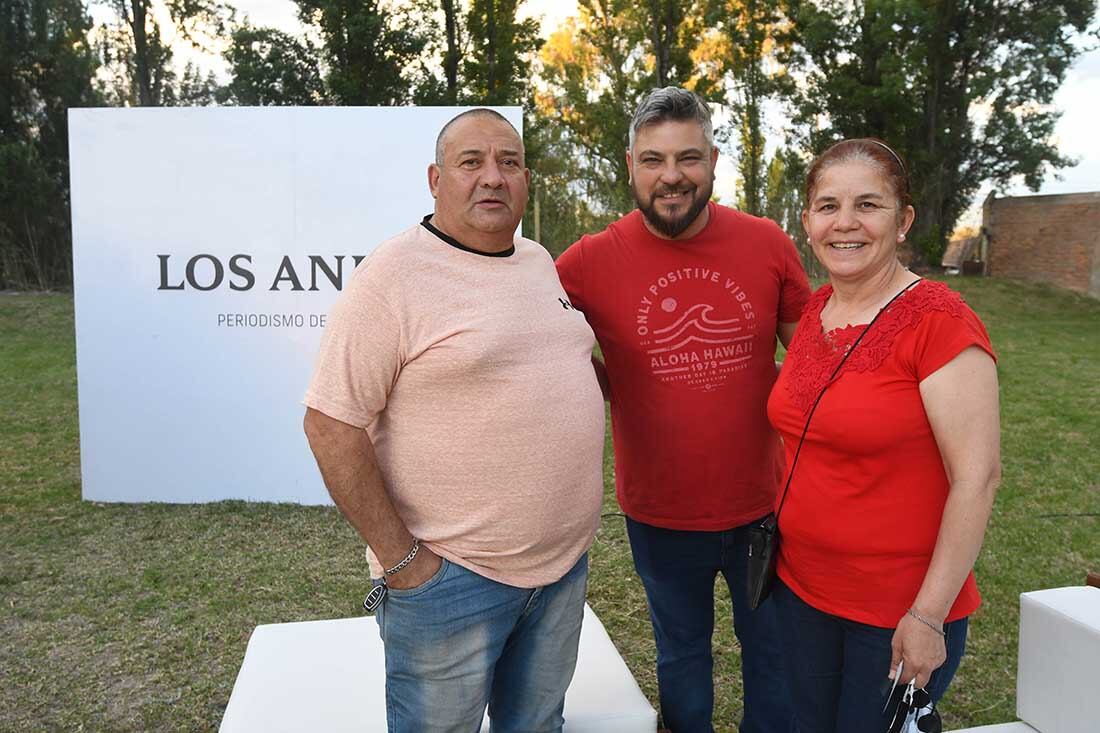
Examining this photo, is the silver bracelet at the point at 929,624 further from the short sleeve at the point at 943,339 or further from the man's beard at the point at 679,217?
the man's beard at the point at 679,217

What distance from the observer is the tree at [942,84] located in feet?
63.4

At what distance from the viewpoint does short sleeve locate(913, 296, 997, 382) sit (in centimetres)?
149

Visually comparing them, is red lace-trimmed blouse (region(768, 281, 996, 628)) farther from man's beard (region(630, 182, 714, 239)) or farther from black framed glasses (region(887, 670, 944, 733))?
man's beard (region(630, 182, 714, 239))

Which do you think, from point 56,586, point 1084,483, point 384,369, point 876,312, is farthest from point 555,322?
point 1084,483

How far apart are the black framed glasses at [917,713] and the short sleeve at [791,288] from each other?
104 cm

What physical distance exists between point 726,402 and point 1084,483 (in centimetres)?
506

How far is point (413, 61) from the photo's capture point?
64.3ft

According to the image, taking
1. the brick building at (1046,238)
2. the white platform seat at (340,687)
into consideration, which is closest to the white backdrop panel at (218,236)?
the white platform seat at (340,687)

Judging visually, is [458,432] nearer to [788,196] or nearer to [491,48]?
[491,48]

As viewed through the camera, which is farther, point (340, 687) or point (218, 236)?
point (218, 236)

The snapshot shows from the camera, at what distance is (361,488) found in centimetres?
159

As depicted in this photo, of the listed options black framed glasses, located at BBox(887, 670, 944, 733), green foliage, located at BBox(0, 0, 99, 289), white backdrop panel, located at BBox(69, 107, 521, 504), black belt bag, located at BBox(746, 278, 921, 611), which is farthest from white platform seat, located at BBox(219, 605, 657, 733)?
green foliage, located at BBox(0, 0, 99, 289)

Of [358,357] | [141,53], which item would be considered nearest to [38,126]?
[141,53]

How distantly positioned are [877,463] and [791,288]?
2.68 ft
